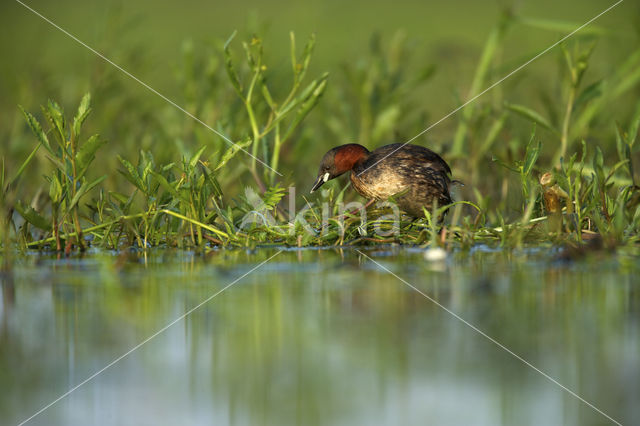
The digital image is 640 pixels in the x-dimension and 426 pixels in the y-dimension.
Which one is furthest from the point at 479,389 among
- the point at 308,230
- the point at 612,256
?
the point at 308,230

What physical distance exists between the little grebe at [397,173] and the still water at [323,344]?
143 cm

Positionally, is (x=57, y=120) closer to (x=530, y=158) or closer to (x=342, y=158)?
(x=342, y=158)

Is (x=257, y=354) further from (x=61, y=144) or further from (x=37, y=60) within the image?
(x=37, y=60)

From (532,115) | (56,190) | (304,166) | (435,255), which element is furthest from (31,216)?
(304,166)

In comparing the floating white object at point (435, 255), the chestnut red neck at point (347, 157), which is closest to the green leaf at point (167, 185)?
the chestnut red neck at point (347, 157)

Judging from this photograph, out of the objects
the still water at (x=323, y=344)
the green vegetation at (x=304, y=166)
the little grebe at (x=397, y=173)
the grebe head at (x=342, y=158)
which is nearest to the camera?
the still water at (x=323, y=344)

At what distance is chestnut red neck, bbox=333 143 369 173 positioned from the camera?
6.50 metres

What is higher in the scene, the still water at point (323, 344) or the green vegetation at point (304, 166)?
the green vegetation at point (304, 166)

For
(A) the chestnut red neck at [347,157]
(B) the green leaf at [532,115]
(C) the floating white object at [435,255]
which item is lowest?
(C) the floating white object at [435,255]

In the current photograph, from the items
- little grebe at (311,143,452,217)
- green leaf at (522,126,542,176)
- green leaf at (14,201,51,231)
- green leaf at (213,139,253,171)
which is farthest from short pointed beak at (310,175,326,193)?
green leaf at (14,201,51,231)

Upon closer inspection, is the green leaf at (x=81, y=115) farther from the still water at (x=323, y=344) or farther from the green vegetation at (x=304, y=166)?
the still water at (x=323, y=344)

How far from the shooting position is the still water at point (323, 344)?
2.35 meters

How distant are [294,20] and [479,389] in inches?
447

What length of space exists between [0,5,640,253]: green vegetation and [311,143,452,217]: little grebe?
0.16 m
